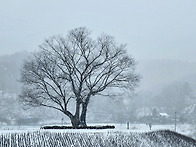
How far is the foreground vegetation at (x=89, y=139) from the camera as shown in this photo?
2267cm

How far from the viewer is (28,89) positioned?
110 feet

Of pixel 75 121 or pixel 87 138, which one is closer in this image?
pixel 87 138

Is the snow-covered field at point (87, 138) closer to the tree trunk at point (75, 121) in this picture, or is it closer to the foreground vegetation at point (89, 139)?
the foreground vegetation at point (89, 139)

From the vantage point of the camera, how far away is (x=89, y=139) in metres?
23.9

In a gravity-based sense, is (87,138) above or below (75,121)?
Result: below

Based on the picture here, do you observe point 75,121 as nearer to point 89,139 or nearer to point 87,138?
point 87,138

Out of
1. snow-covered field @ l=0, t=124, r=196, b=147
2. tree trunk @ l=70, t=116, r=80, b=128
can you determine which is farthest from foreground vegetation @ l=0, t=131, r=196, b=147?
tree trunk @ l=70, t=116, r=80, b=128

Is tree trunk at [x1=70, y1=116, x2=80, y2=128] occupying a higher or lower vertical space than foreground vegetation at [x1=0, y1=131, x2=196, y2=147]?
higher

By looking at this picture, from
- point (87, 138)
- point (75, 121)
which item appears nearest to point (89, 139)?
point (87, 138)

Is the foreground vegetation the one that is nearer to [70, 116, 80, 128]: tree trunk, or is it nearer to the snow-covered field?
the snow-covered field

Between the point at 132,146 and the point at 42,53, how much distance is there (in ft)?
45.7

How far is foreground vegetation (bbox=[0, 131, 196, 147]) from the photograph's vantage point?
2267cm

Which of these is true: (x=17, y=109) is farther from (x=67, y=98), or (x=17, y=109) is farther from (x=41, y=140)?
(x=41, y=140)

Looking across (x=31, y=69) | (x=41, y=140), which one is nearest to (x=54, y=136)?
(x=41, y=140)
